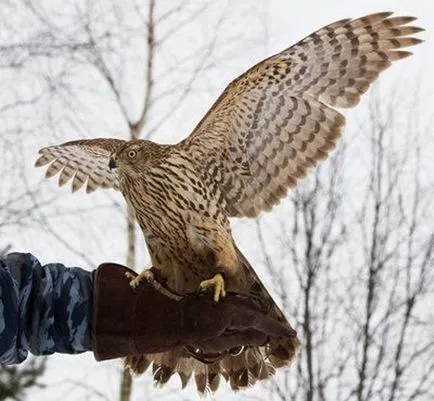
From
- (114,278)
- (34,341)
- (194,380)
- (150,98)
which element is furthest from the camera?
(150,98)

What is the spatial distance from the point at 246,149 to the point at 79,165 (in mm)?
968

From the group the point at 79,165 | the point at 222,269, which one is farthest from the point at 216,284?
the point at 79,165

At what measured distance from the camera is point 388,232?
8648 millimetres

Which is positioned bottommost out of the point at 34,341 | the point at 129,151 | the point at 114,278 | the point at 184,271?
the point at 34,341

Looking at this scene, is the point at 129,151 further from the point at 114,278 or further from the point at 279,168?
the point at 114,278

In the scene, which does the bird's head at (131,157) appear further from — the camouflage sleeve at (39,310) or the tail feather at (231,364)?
the camouflage sleeve at (39,310)

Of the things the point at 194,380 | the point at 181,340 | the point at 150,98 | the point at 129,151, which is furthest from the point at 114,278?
the point at 150,98

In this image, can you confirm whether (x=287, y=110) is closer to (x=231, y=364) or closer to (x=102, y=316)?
(x=231, y=364)

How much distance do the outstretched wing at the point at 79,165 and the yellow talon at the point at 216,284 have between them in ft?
3.69

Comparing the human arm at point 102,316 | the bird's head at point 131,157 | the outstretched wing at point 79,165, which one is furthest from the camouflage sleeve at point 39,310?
the outstretched wing at point 79,165

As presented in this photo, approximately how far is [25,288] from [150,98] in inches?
212

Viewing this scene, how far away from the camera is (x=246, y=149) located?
14.0 ft

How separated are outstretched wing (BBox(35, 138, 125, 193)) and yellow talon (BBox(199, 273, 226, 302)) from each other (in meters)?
1.12

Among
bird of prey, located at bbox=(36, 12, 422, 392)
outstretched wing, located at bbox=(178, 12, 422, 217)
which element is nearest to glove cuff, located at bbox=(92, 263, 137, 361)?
bird of prey, located at bbox=(36, 12, 422, 392)
